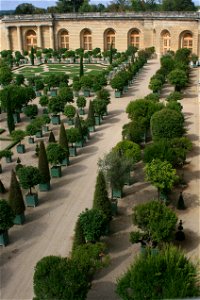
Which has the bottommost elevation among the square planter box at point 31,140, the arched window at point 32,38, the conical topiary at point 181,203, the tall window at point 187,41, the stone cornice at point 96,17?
the conical topiary at point 181,203

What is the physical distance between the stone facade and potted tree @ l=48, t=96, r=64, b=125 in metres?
31.9

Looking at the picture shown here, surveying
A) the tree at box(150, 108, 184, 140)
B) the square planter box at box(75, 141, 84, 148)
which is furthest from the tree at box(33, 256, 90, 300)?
the square planter box at box(75, 141, 84, 148)

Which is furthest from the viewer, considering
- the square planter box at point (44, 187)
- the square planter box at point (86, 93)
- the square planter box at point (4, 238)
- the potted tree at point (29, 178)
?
the square planter box at point (86, 93)

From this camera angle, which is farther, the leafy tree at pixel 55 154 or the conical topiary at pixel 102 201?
the leafy tree at pixel 55 154

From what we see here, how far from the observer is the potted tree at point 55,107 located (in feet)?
106

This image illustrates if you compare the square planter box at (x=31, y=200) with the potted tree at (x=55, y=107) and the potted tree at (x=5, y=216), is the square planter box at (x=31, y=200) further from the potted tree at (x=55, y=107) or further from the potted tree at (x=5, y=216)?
the potted tree at (x=55, y=107)

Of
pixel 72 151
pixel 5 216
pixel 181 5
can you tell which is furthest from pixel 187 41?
pixel 5 216

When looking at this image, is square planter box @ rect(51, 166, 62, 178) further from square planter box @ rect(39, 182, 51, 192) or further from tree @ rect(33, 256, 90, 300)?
tree @ rect(33, 256, 90, 300)

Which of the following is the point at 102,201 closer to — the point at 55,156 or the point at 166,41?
the point at 55,156

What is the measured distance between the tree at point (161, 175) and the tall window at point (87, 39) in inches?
1978

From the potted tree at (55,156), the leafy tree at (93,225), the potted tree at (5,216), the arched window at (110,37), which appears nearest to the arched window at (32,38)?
the arched window at (110,37)

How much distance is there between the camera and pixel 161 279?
11.5m

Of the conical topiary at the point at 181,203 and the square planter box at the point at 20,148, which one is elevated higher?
the square planter box at the point at 20,148

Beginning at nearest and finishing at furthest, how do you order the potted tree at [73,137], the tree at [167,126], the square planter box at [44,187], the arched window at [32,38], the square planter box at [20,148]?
the square planter box at [44,187]
the tree at [167,126]
the potted tree at [73,137]
the square planter box at [20,148]
the arched window at [32,38]
